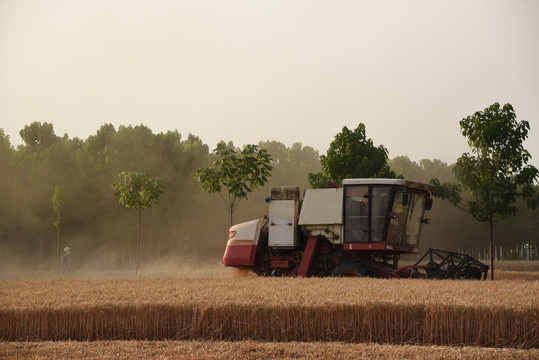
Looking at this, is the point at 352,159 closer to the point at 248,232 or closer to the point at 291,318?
the point at 248,232

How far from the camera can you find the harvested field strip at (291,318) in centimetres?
816

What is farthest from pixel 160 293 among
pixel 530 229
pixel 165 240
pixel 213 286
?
pixel 530 229

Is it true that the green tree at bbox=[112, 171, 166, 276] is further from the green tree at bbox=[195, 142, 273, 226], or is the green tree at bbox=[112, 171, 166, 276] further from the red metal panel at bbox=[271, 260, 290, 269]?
the red metal panel at bbox=[271, 260, 290, 269]

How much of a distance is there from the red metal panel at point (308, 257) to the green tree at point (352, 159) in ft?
39.7

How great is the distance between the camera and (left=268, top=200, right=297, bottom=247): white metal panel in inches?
673

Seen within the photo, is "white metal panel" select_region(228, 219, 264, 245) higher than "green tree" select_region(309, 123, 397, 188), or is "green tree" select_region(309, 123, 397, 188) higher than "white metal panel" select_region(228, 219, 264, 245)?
"green tree" select_region(309, 123, 397, 188)

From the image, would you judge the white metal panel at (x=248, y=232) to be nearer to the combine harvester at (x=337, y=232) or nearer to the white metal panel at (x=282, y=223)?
the combine harvester at (x=337, y=232)

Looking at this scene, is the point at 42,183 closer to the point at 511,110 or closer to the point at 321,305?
the point at 511,110

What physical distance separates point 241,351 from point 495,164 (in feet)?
63.2

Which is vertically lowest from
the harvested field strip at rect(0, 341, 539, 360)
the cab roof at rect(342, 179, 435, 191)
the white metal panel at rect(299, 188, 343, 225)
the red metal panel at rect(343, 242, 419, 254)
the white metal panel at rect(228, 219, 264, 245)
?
the harvested field strip at rect(0, 341, 539, 360)

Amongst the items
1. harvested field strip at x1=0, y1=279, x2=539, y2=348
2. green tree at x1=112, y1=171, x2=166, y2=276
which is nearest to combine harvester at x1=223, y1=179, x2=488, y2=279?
harvested field strip at x1=0, y1=279, x2=539, y2=348

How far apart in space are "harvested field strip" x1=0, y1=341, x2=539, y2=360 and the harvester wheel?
755 centimetres

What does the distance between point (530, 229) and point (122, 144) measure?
35.8 m

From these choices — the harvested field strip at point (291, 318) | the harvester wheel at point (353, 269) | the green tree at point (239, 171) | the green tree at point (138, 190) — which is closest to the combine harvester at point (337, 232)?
the harvester wheel at point (353, 269)
